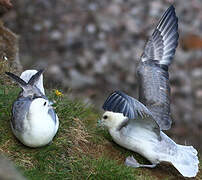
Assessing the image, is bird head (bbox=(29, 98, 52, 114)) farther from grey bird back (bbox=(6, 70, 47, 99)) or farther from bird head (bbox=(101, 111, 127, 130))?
bird head (bbox=(101, 111, 127, 130))

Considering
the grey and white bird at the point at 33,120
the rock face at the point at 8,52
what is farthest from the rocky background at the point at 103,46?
the grey and white bird at the point at 33,120

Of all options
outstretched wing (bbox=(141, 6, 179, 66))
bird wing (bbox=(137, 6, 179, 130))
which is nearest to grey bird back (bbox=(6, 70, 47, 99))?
bird wing (bbox=(137, 6, 179, 130))

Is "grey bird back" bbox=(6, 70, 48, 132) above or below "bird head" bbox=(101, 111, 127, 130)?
above

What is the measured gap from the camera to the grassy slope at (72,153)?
3199 millimetres

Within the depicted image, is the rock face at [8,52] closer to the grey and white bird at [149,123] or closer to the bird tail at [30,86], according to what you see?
the bird tail at [30,86]

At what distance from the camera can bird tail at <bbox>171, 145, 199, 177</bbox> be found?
349cm

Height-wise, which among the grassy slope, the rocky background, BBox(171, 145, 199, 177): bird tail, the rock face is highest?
the rock face

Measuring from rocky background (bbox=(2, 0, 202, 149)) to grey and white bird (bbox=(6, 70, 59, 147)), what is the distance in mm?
2944

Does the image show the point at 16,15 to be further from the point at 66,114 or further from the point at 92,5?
the point at 66,114

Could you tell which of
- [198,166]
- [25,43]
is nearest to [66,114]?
[198,166]

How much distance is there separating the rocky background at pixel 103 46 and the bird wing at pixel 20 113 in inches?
118

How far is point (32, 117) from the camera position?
3076 millimetres

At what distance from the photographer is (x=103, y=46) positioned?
23.7 ft

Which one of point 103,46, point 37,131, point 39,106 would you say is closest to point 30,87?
point 39,106
